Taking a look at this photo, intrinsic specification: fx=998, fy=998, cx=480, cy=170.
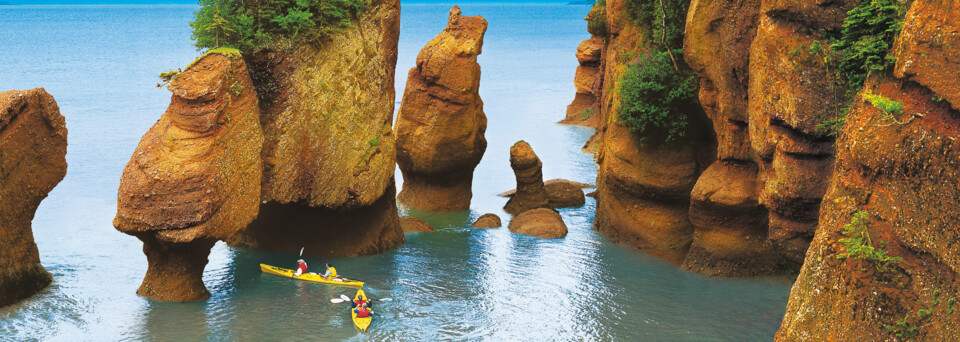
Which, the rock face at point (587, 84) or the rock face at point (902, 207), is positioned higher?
the rock face at point (587, 84)

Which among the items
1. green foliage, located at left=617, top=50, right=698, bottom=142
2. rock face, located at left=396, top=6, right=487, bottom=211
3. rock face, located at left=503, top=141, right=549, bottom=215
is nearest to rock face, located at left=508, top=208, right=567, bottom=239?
rock face, located at left=503, top=141, right=549, bottom=215

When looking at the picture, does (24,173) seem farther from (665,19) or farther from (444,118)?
(665,19)

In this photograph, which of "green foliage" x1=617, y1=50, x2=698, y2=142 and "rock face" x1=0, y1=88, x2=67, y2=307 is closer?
"rock face" x1=0, y1=88, x2=67, y2=307

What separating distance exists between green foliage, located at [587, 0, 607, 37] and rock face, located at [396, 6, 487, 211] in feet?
20.5

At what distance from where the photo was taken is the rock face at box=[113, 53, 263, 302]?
22.5 meters

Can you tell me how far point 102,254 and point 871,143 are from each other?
72.0ft

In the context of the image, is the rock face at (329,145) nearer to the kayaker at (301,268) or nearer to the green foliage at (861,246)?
the kayaker at (301,268)

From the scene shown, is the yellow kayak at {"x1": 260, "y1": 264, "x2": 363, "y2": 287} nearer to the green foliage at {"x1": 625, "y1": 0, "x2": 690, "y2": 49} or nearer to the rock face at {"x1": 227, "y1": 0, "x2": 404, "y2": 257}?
the rock face at {"x1": 227, "y1": 0, "x2": 404, "y2": 257}

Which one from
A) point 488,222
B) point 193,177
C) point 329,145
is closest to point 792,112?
point 329,145

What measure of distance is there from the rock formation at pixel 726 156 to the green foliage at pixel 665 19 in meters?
2.30

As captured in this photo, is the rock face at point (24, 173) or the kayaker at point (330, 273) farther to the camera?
the kayaker at point (330, 273)

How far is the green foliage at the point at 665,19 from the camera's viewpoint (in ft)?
94.0

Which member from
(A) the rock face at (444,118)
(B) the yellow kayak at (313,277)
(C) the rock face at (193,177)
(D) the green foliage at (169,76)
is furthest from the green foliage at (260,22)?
(A) the rock face at (444,118)

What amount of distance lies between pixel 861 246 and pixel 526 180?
887 inches
